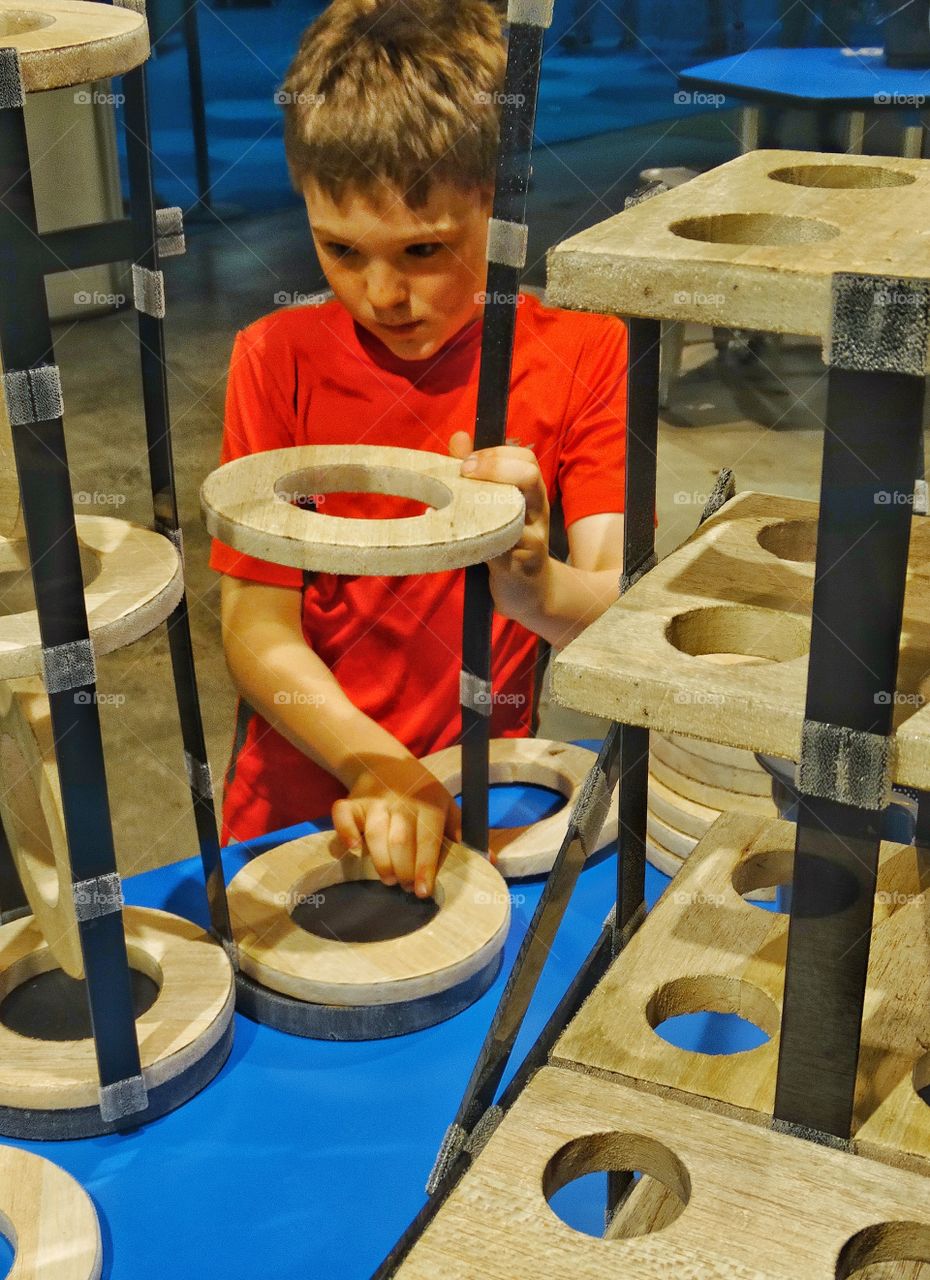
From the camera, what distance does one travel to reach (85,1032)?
141 cm

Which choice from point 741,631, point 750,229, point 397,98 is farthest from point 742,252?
point 397,98

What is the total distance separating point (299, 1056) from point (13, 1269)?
1.16 feet

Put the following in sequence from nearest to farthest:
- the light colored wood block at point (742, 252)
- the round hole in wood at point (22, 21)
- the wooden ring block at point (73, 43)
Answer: the light colored wood block at point (742, 252), the wooden ring block at point (73, 43), the round hole in wood at point (22, 21)

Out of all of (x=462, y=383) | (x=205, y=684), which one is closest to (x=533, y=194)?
(x=205, y=684)

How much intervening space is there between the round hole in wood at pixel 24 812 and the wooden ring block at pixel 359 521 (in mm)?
366

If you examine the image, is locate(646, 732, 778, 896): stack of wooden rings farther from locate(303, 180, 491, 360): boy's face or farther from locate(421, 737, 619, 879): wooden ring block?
locate(303, 180, 491, 360): boy's face

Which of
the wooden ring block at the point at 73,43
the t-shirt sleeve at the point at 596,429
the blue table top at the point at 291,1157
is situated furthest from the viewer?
the t-shirt sleeve at the point at 596,429

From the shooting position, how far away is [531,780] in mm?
1850

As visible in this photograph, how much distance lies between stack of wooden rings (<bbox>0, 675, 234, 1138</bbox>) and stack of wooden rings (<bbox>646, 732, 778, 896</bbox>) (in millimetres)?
560

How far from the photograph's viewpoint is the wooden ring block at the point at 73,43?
Result: 97 cm

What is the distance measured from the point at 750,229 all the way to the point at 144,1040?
0.88m

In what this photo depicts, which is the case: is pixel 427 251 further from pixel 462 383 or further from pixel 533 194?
pixel 533 194

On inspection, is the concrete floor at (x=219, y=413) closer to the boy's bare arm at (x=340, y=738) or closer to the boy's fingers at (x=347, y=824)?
the boy's bare arm at (x=340, y=738)

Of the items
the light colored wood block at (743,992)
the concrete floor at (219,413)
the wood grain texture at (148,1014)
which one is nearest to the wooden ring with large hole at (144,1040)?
the wood grain texture at (148,1014)
